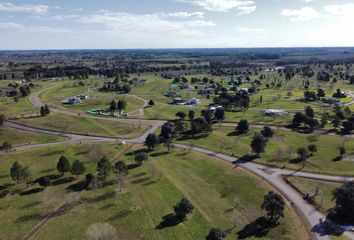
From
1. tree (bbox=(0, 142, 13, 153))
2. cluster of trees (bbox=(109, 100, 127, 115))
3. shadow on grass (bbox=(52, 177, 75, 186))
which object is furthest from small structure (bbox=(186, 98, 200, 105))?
shadow on grass (bbox=(52, 177, 75, 186))

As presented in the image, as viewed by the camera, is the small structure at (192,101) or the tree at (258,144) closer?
the tree at (258,144)

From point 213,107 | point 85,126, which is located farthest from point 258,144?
point 213,107

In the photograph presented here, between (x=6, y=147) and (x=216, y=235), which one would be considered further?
(x=6, y=147)

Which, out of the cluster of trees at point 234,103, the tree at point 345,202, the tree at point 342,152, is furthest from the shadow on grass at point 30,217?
the cluster of trees at point 234,103

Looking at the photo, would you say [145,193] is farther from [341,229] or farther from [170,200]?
[341,229]

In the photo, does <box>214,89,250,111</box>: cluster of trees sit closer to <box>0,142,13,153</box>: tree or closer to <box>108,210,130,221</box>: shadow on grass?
<box>0,142,13,153</box>: tree

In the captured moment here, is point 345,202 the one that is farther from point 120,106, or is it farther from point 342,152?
point 120,106

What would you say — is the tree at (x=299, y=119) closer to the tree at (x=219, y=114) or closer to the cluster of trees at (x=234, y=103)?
the tree at (x=219, y=114)
